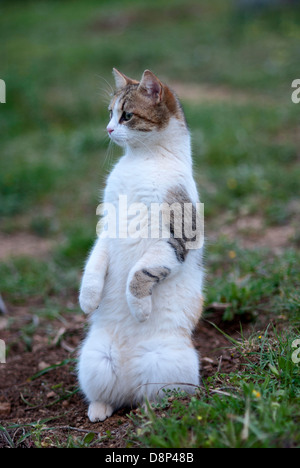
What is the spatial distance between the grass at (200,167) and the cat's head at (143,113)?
39.2 inches

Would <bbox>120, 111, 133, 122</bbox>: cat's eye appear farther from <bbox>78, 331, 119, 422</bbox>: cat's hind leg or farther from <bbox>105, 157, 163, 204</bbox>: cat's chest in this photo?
<bbox>78, 331, 119, 422</bbox>: cat's hind leg

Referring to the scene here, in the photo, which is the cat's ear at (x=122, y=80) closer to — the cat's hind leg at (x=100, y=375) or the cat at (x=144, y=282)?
the cat at (x=144, y=282)

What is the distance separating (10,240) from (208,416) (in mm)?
3782

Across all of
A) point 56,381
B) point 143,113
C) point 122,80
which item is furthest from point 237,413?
point 122,80

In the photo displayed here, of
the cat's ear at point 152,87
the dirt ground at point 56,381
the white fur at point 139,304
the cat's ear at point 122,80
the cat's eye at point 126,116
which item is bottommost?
the dirt ground at point 56,381

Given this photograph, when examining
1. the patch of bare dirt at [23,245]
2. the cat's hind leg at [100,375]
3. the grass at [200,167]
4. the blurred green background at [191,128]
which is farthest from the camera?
the patch of bare dirt at [23,245]

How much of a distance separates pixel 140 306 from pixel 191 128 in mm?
4606

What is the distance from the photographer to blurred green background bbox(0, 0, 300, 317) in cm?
442

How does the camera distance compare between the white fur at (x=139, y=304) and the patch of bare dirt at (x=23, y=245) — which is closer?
the white fur at (x=139, y=304)

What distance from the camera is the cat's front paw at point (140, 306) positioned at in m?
2.48

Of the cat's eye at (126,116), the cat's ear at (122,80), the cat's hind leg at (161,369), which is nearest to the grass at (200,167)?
the cat's hind leg at (161,369)

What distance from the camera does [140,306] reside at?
8.17 ft

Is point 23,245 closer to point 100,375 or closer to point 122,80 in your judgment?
point 122,80

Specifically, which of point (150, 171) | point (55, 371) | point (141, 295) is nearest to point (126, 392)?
point (141, 295)
